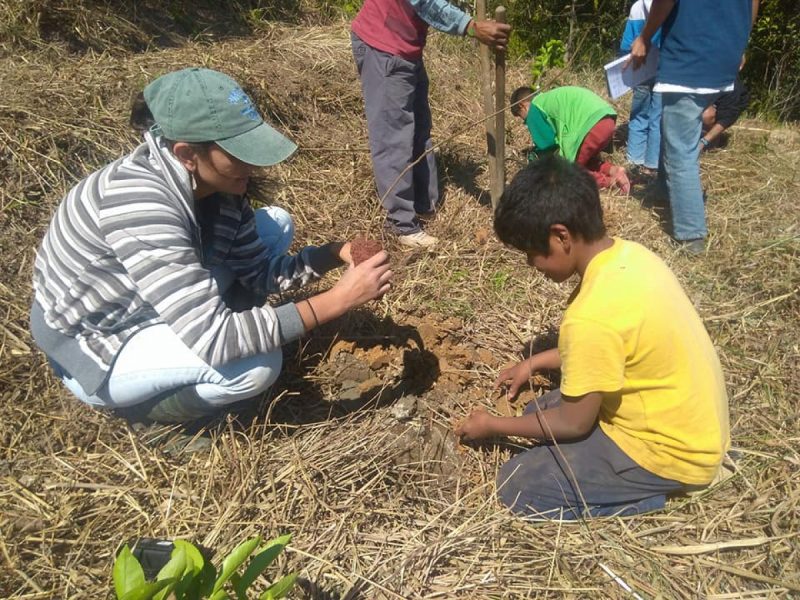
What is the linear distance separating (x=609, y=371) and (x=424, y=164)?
231cm

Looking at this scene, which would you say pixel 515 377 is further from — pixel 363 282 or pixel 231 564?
pixel 231 564

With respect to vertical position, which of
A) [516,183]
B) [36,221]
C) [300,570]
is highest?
[516,183]

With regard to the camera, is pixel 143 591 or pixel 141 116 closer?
pixel 143 591

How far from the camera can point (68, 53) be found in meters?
4.18

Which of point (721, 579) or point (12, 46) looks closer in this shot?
point (721, 579)

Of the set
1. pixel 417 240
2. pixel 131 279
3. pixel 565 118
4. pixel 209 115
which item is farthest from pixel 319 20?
pixel 131 279

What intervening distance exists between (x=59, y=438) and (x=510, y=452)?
1654 millimetres

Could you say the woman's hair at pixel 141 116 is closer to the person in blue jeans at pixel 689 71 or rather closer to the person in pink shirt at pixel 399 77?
the person in pink shirt at pixel 399 77

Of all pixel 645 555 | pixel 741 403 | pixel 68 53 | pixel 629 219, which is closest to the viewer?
pixel 645 555

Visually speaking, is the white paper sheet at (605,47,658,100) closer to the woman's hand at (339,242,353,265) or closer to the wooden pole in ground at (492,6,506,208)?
the wooden pole in ground at (492,6,506,208)

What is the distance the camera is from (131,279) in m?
1.80

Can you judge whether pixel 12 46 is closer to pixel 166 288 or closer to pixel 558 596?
pixel 166 288

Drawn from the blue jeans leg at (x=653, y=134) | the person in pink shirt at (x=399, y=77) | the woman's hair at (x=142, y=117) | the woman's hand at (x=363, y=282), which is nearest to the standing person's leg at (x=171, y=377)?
the woman's hand at (x=363, y=282)

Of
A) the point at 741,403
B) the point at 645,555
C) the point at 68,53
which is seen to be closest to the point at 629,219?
the point at 741,403
